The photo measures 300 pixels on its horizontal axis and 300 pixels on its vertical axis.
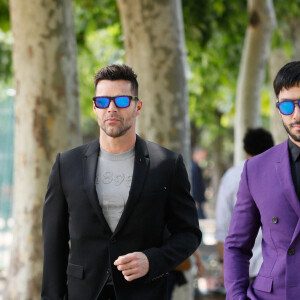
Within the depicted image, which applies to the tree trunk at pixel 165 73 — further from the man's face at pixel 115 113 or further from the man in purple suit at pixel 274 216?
the man in purple suit at pixel 274 216

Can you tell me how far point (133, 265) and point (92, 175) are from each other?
52cm

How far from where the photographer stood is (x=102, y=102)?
393 cm

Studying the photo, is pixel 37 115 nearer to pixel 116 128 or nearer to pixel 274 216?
pixel 116 128

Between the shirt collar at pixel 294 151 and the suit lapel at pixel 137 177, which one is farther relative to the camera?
the suit lapel at pixel 137 177

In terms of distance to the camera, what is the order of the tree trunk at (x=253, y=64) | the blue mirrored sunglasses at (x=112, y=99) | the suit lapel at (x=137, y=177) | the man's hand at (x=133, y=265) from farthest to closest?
the tree trunk at (x=253, y=64)
the blue mirrored sunglasses at (x=112, y=99)
the suit lapel at (x=137, y=177)
the man's hand at (x=133, y=265)

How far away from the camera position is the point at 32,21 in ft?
22.4

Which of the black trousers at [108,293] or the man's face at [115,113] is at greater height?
the man's face at [115,113]

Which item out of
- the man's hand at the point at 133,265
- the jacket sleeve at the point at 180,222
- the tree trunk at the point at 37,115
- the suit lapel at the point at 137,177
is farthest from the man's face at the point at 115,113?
the tree trunk at the point at 37,115

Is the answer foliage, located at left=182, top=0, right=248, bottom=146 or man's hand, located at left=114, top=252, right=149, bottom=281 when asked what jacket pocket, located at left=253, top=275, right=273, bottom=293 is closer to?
man's hand, located at left=114, top=252, right=149, bottom=281

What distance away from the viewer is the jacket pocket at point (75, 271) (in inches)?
155

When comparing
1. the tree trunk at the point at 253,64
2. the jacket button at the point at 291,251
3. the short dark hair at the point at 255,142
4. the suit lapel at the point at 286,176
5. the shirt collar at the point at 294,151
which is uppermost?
the tree trunk at the point at 253,64

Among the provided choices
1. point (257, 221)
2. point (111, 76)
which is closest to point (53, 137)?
point (111, 76)

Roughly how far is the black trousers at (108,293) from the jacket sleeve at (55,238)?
0.24m

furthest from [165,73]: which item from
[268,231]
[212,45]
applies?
[212,45]
